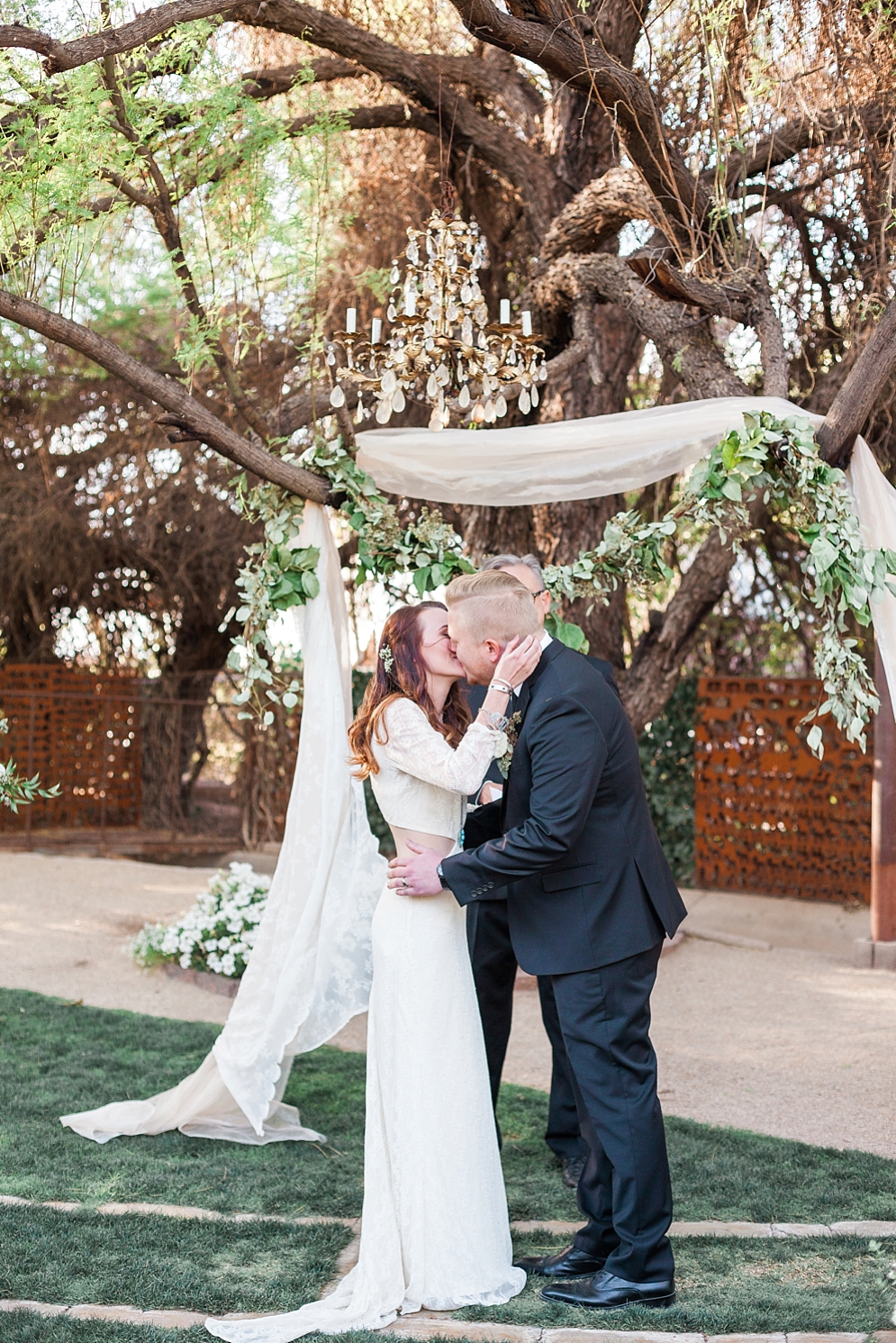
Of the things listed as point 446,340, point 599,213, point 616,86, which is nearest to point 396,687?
point 446,340

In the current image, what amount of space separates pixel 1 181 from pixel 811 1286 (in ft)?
12.6

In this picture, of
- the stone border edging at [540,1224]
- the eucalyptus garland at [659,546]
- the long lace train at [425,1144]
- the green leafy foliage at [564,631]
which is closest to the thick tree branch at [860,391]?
the eucalyptus garland at [659,546]

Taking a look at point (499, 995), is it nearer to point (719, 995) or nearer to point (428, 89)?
point (719, 995)

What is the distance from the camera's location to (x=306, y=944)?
396cm

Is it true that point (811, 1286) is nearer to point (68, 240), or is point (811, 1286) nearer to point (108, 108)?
point (68, 240)

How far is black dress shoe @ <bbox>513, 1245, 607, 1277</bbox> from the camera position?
302cm

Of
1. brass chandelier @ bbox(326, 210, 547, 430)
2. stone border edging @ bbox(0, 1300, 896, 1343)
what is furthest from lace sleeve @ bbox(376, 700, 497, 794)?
brass chandelier @ bbox(326, 210, 547, 430)

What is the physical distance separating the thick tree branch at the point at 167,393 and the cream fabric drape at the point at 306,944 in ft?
0.80

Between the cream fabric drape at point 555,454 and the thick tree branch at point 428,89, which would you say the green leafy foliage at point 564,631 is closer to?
the cream fabric drape at point 555,454

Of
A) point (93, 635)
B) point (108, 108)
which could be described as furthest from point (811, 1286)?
point (93, 635)

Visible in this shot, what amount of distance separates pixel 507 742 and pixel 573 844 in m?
0.29

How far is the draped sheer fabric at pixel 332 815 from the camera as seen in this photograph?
3.86m

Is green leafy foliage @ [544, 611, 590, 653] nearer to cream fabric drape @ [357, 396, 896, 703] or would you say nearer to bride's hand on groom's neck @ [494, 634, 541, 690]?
cream fabric drape @ [357, 396, 896, 703]

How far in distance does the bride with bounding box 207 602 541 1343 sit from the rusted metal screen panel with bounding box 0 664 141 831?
31.3ft
